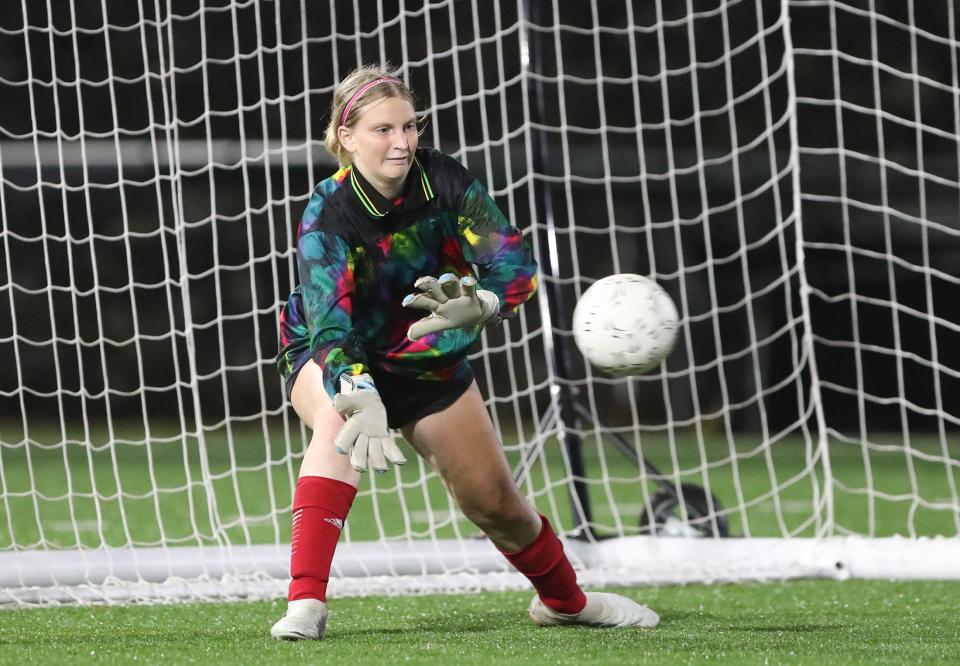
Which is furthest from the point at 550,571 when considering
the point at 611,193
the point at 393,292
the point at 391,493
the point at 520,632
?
the point at 611,193

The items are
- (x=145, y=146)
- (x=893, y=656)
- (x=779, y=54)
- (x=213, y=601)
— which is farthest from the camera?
(x=779, y=54)

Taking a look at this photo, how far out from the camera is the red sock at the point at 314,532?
3.28m

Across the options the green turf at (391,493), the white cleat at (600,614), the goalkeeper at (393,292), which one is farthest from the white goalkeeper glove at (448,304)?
the green turf at (391,493)

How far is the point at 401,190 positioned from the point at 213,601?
163 cm

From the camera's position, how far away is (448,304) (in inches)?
116

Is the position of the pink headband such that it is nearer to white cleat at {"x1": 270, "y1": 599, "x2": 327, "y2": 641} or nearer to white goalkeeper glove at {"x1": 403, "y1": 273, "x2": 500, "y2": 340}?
white goalkeeper glove at {"x1": 403, "y1": 273, "x2": 500, "y2": 340}

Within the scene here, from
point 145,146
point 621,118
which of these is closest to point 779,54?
point 621,118

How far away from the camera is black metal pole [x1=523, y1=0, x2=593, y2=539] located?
5.14 m

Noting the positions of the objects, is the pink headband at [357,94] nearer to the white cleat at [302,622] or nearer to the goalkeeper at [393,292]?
the goalkeeper at [393,292]

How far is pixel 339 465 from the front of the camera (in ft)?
11.0

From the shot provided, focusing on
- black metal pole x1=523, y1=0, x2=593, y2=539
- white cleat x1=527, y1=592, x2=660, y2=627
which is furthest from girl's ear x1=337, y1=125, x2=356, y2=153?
black metal pole x1=523, y1=0, x2=593, y2=539

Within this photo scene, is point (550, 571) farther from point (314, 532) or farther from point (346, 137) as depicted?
point (346, 137)

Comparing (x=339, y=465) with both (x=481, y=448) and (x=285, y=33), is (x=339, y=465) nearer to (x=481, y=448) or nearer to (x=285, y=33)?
(x=481, y=448)

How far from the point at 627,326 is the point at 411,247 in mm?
555
